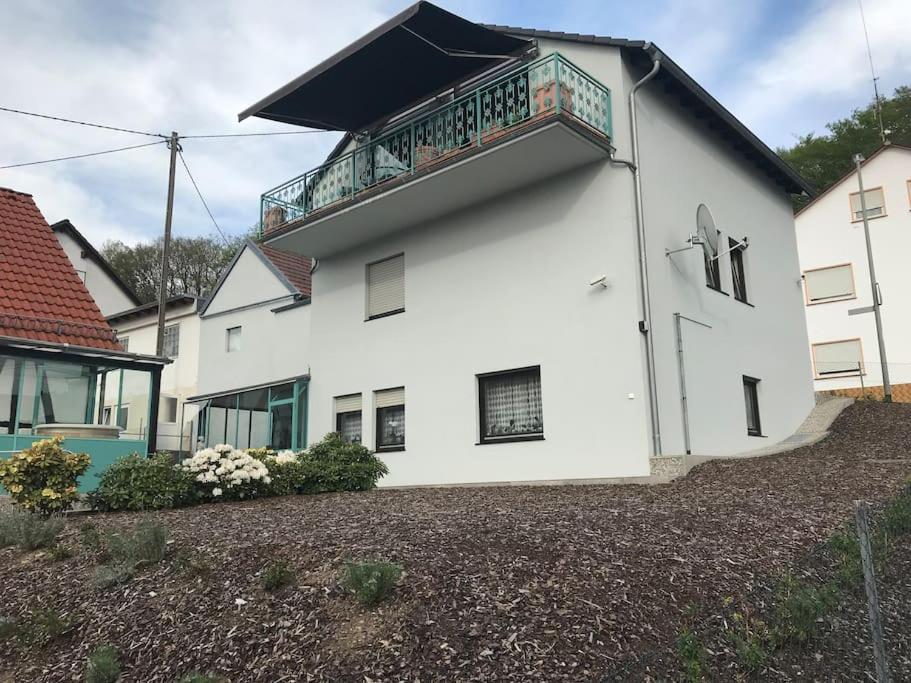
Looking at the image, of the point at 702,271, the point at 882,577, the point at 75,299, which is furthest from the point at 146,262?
the point at 882,577

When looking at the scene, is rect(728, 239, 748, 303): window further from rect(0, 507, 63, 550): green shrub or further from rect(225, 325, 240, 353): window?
rect(225, 325, 240, 353): window

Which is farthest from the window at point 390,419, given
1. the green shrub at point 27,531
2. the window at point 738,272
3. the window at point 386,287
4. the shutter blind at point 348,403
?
the green shrub at point 27,531

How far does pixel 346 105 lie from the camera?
50.1 feet

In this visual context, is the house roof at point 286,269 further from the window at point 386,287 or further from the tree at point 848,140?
the tree at point 848,140

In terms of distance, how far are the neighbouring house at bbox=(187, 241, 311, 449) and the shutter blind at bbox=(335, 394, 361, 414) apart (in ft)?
3.99

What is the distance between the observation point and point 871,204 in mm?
28891

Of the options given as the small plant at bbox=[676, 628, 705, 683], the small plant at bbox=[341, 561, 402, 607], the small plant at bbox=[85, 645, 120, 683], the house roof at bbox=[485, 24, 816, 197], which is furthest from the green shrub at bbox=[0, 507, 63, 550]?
the house roof at bbox=[485, 24, 816, 197]

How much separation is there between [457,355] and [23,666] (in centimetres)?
965

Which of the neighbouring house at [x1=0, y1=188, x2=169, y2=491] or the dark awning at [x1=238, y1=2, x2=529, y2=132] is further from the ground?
the dark awning at [x1=238, y1=2, x2=529, y2=132]

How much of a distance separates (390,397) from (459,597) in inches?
414

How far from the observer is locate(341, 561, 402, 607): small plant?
171 inches

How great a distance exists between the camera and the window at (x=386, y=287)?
1508 cm

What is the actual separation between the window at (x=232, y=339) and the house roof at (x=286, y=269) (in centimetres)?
157

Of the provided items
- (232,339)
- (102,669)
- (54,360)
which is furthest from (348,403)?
(102,669)
